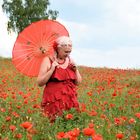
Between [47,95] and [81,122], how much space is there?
2.66 feet

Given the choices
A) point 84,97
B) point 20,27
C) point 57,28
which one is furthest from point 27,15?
point 57,28

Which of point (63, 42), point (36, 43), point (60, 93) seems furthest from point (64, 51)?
point (36, 43)

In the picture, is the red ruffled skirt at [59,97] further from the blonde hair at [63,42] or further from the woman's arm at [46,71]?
the blonde hair at [63,42]

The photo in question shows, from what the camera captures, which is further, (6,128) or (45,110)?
(45,110)

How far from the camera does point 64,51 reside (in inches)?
280

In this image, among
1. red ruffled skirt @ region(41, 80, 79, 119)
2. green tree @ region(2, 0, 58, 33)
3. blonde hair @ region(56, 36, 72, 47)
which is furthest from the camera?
green tree @ region(2, 0, 58, 33)

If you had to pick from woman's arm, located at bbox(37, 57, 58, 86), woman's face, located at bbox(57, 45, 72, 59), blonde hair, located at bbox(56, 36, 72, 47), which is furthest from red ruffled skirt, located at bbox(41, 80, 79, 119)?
blonde hair, located at bbox(56, 36, 72, 47)

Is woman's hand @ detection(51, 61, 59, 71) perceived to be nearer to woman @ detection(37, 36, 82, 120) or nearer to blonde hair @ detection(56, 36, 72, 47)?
Result: woman @ detection(37, 36, 82, 120)

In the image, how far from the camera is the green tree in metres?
47.1

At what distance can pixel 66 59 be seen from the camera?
7371 mm

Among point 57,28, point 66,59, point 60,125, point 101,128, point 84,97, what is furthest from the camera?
point 84,97

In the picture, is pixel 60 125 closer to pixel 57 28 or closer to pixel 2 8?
pixel 57 28

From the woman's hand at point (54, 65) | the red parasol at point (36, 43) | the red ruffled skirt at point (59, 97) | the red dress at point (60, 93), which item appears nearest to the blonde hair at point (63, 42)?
the woman's hand at point (54, 65)

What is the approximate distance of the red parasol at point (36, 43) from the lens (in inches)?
309
